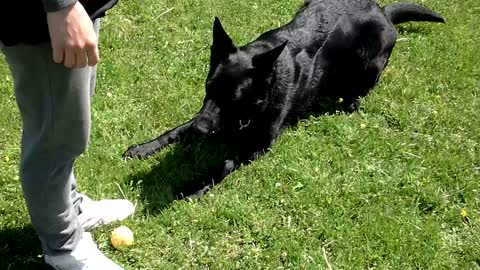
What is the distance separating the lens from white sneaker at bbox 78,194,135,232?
9.86 feet

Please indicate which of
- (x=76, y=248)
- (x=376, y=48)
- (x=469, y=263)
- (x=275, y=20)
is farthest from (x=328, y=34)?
(x=76, y=248)

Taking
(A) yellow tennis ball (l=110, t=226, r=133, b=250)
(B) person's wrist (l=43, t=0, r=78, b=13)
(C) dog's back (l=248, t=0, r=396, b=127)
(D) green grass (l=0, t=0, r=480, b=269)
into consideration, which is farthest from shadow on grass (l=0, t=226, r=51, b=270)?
(C) dog's back (l=248, t=0, r=396, b=127)

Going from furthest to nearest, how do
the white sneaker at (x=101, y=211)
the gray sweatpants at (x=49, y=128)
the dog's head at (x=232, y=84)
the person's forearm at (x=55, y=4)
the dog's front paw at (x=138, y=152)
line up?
1. the dog's front paw at (x=138, y=152)
2. the dog's head at (x=232, y=84)
3. the white sneaker at (x=101, y=211)
4. the gray sweatpants at (x=49, y=128)
5. the person's forearm at (x=55, y=4)

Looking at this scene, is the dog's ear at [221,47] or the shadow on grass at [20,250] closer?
the shadow on grass at [20,250]

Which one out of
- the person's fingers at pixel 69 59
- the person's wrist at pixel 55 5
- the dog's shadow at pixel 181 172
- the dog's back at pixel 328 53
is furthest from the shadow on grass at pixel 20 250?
the dog's back at pixel 328 53

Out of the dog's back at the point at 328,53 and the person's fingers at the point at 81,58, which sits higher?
the person's fingers at the point at 81,58

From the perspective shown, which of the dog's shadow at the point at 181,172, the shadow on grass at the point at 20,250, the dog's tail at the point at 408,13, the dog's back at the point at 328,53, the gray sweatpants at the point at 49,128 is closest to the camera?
the gray sweatpants at the point at 49,128

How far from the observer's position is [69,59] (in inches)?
72.6

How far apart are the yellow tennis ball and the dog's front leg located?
27.9 inches

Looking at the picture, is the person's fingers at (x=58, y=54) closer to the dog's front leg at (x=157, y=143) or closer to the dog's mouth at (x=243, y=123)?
the dog's front leg at (x=157, y=143)

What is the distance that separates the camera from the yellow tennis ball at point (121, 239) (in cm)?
302

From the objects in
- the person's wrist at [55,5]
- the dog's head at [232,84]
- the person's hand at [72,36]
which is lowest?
the dog's head at [232,84]

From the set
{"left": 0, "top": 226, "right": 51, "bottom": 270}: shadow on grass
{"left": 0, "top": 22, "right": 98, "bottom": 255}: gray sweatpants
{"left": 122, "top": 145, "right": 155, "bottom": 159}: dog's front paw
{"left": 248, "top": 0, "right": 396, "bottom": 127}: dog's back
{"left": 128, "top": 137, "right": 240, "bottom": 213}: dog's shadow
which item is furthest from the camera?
{"left": 248, "top": 0, "right": 396, "bottom": 127}: dog's back

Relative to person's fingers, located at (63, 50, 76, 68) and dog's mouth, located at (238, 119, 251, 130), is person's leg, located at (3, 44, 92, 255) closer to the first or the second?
person's fingers, located at (63, 50, 76, 68)
